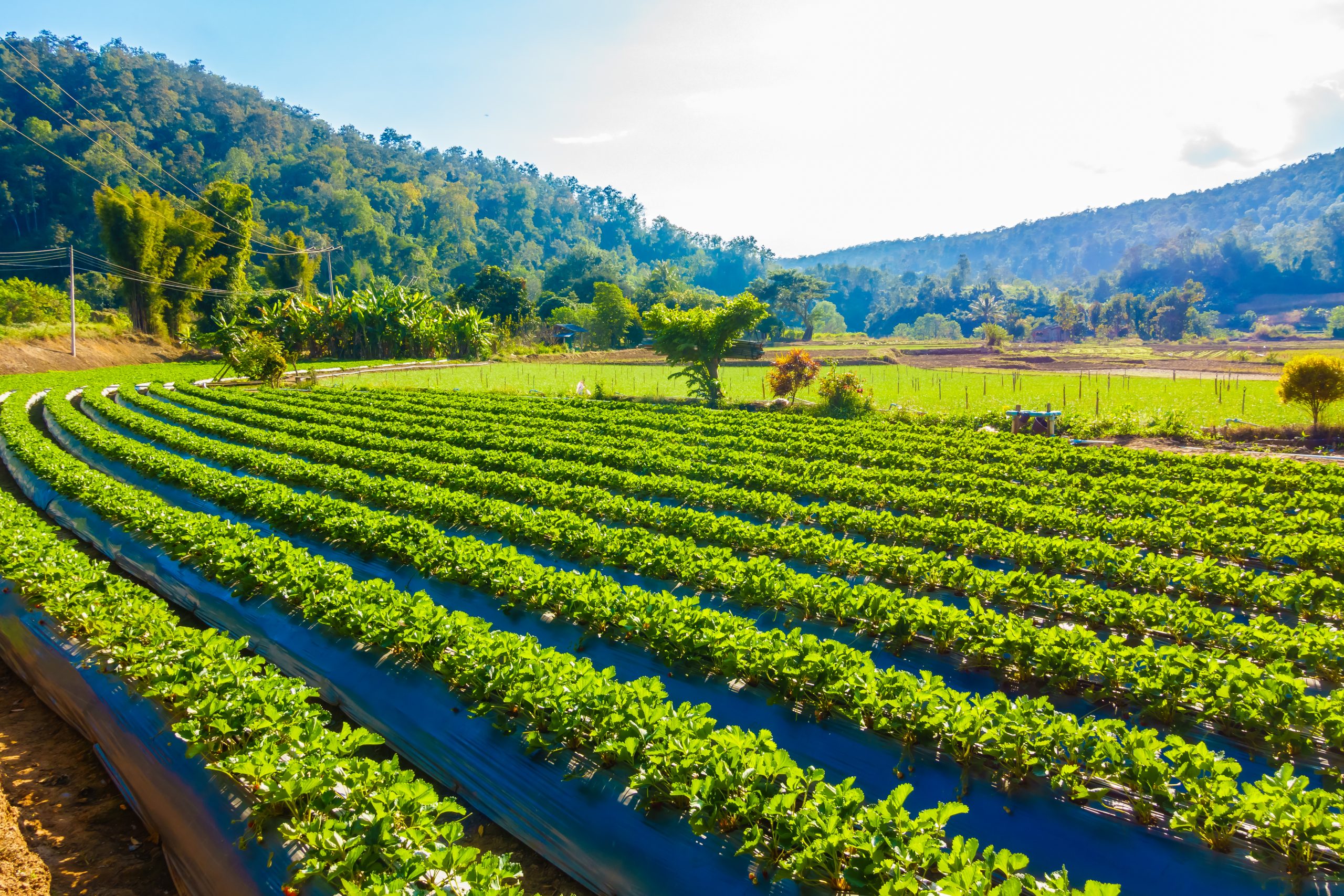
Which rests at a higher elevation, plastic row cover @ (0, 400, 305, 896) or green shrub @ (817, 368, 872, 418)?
green shrub @ (817, 368, 872, 418)

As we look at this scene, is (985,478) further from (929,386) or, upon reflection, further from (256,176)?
(256,176)

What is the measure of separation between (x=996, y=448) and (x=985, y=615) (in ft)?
33.4

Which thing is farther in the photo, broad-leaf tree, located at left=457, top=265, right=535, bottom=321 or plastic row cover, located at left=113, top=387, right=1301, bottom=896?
broad-leaf tree, located at left=457, top=265, right=535, bottom=321

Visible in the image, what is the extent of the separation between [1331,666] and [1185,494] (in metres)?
5.98

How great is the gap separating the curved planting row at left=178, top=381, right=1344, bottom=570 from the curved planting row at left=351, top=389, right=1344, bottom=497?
279 cm

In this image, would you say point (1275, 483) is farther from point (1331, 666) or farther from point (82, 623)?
point (82, 623)

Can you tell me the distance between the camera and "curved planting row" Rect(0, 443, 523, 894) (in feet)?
11.1

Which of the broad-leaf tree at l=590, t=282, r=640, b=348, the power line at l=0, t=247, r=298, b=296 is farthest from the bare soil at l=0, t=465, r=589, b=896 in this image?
the broad-leaf tree at l=590, t=282, r=640, b=348

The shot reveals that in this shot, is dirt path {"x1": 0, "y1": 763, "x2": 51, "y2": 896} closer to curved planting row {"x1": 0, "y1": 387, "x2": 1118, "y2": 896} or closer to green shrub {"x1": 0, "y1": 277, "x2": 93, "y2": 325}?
curved planting row {"x1": 0, "y1": 387, "x2": 1118, "y2": 896}

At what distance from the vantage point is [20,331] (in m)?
43.2

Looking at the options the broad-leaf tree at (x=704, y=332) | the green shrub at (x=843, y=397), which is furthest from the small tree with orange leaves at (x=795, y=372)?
the broad-leaf tree at (x=704, y=332)

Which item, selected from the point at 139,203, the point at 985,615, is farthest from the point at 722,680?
the point at 139,203

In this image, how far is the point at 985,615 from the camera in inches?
229

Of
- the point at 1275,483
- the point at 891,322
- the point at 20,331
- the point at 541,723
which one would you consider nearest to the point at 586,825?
the point at 541,723
